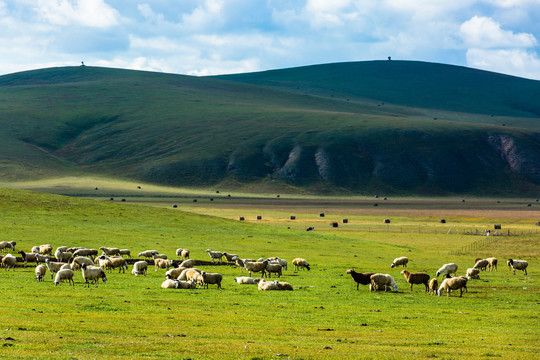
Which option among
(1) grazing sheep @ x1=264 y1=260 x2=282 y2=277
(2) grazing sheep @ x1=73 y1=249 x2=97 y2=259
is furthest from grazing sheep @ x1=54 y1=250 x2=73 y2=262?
(1) grazing sheep @ x1=264 y1=260 x2=282 y2=277

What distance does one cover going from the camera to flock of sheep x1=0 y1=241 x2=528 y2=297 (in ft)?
97.7

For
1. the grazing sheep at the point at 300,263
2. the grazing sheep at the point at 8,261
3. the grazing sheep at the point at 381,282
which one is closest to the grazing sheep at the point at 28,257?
the grazing sheep at the point at 8,261

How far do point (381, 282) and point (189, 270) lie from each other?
8.75m

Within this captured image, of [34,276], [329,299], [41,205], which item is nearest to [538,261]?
[329,299]

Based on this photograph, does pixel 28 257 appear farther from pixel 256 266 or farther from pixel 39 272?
pixel 256 266

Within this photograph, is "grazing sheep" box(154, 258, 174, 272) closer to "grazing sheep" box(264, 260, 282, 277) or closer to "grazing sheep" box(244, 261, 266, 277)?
"grazing sheep" box(244, 261, 266, 277)

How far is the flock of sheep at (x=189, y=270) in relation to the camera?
29.8 m

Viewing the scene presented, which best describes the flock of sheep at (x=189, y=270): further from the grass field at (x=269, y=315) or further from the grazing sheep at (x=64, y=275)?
the grass field at (x=269, y=315)

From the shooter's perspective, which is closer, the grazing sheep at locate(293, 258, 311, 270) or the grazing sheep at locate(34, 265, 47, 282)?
the grazing sheep at locate(34, 265, 47, 282)

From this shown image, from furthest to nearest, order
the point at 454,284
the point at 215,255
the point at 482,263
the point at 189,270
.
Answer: the point at 215,255 < the point at 482,263 < the point at 189,270 < the point at 454,284

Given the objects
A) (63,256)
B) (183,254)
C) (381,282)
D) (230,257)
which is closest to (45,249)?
(63,256)

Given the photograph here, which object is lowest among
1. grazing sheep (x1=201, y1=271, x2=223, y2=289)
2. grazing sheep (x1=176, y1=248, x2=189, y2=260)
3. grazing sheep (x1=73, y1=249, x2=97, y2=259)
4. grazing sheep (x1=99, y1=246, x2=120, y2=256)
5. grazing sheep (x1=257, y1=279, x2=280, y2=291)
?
grazing sheep (x1=176, y1=248, x2=189, y2=260)

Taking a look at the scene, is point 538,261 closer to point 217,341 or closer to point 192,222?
point 192,222

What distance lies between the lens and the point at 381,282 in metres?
30.7
